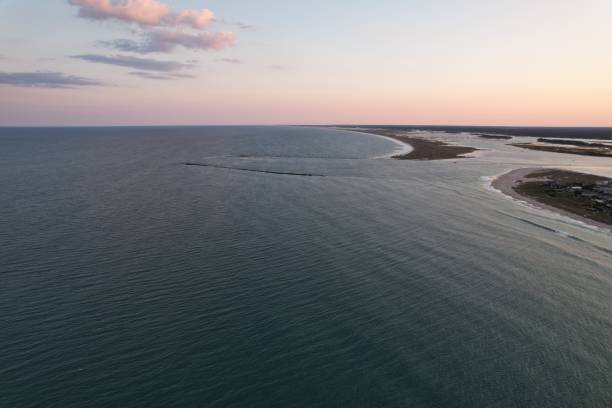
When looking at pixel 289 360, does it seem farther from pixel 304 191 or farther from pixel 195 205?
pixel 304 191

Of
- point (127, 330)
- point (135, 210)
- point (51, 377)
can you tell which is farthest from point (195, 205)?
point (51, 377)

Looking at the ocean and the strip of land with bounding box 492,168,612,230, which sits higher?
the strip of land with bounding box 492,168,612,230

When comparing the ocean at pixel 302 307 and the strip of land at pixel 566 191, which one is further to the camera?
the strip of land at pixel 566 191

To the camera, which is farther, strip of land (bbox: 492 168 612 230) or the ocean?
strip of land (bbox: 492 168 612 230)

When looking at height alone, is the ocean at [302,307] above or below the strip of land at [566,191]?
below
